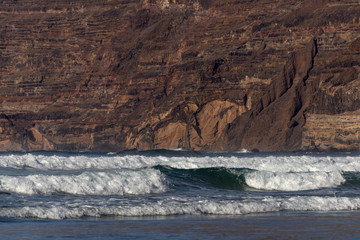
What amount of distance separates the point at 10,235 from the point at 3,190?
29.9ft

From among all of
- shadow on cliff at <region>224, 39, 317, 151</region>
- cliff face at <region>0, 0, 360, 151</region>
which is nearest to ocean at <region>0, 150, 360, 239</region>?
cliff face at <region>0, 0, 360, 151</region>

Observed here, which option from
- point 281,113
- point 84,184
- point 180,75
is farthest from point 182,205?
point 180,75

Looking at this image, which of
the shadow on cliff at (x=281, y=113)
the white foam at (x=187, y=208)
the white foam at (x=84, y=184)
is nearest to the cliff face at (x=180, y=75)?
the shadow on cliff at (x=281, y=113)

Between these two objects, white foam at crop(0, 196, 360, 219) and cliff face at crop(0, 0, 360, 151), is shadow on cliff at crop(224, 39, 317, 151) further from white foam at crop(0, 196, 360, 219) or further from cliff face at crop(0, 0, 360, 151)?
Result: white foam at crop(0, 196, 360, 219)

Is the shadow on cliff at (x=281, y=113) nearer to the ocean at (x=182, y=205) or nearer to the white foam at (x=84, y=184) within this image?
the ocean at (x=182, y=205)

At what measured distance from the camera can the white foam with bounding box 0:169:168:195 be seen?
26.5 m

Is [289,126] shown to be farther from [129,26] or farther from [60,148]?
[129,26]

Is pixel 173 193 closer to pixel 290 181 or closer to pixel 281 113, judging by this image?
pixel 290 181

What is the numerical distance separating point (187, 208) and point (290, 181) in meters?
9.54

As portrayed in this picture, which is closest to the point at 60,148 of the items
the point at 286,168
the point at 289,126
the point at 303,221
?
the point at 289,126

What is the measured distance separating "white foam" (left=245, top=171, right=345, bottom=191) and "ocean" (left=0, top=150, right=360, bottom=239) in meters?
0.04

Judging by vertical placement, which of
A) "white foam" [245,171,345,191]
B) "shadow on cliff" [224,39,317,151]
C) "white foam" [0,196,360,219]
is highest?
"white foam" [0,196,360,219]

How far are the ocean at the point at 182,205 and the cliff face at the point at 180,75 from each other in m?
61.6

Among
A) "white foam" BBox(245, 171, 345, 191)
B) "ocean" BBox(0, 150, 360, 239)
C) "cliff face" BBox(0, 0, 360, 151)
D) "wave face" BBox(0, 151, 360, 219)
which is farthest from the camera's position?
"cliff face" BBox(0, 0, 360, 151)
